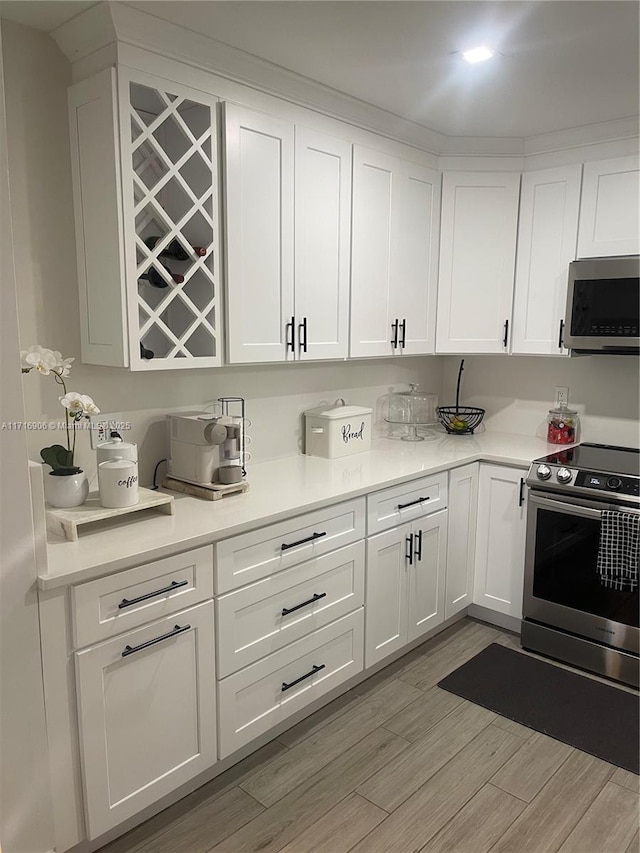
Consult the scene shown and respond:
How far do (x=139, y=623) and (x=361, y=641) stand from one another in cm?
110

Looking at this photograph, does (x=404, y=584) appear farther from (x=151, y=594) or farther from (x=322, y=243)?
(x=322, y=243)

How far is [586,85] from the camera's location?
8.11ft

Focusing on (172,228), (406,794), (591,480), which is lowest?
(406,794)

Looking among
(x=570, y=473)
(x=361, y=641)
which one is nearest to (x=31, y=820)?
(x=361, y=641)

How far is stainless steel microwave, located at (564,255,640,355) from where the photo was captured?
287cm

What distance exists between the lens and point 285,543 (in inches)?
87.3

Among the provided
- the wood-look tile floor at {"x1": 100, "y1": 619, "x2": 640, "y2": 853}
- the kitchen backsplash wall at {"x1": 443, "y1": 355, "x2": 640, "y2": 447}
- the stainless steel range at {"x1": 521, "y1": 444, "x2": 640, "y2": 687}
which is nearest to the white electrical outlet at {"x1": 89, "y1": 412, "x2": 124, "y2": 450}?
the wood-look tile floor at {"x1": 100, "y1": 619, "x2": 640, "y2": 853}

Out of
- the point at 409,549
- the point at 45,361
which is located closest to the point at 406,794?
the point at 409,549

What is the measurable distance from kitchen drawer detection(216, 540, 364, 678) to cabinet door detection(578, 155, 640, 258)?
1.83 meters

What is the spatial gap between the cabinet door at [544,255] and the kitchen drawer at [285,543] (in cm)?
143

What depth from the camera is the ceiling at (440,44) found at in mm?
1889

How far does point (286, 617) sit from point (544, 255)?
2191mm

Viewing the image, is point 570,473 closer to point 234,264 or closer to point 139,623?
point 234,264

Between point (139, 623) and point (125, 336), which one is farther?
point (125, 336)
